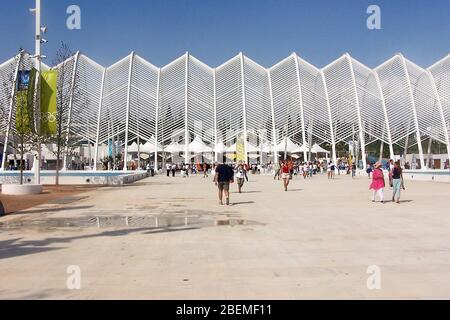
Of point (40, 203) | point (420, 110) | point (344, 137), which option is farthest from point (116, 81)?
point (40, 203)

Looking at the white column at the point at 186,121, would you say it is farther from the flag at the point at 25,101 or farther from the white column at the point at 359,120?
the flag at the point at 25,101

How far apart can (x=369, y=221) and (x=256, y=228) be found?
2.73 meters

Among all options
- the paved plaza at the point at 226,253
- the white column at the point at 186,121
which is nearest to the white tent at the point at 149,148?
the white column at the point at 186,121

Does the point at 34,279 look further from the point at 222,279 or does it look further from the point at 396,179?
the point at 396,179

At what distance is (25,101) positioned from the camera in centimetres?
2355

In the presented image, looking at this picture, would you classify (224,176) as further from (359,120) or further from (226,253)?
(359,120)

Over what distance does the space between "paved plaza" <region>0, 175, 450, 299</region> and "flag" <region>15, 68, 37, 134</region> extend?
9.47m

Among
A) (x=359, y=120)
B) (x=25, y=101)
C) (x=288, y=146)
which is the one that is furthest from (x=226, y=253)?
(x=359, y=120)

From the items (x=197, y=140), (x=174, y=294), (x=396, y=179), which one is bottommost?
(x=174, y=294)

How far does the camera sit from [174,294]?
559cm

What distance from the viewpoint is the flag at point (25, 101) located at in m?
22.4

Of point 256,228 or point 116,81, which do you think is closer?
point 256,228

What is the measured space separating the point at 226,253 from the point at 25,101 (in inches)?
716

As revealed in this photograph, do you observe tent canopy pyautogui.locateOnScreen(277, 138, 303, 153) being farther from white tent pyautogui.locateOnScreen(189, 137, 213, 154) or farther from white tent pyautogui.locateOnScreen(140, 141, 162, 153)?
white tent pyautogui.locateOnScreen(140, 141, 162, 153)
